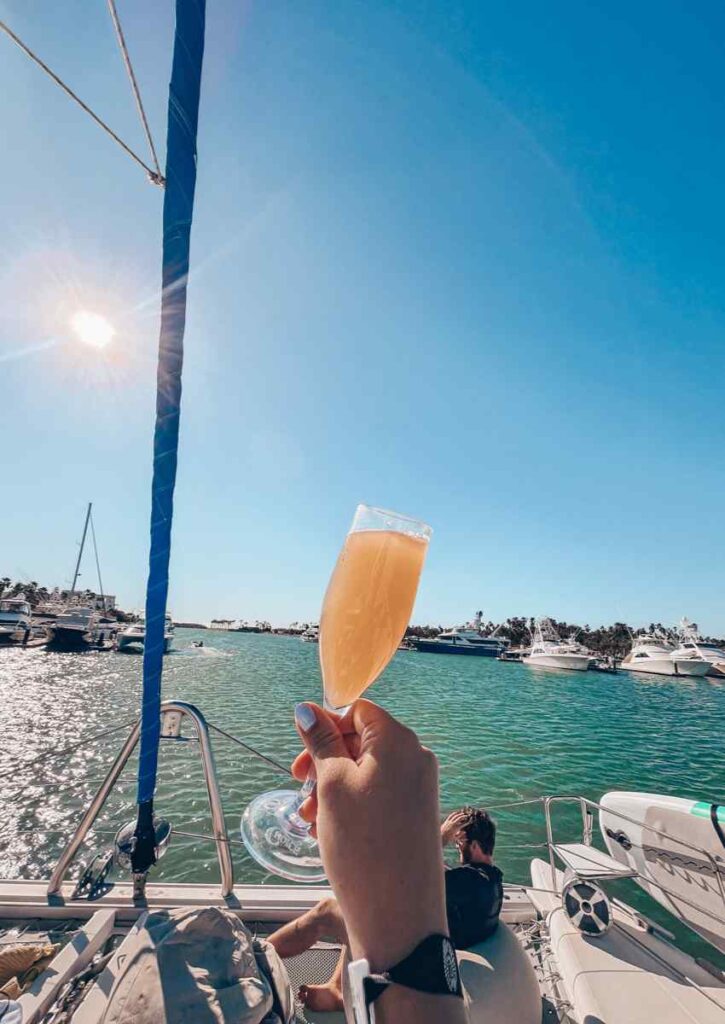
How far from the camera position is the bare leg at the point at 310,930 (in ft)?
8.91

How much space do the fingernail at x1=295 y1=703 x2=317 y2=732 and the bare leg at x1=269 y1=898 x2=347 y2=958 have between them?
8.64 feet

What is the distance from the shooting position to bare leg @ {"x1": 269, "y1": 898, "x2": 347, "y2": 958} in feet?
8.91

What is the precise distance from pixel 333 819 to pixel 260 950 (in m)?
1.04

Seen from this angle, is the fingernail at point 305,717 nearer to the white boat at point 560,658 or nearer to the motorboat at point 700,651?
the white boat at point 560,658

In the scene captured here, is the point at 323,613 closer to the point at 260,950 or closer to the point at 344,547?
the point at 344,547

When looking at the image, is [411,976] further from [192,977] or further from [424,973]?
[192,977]

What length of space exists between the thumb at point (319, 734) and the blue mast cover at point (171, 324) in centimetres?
133

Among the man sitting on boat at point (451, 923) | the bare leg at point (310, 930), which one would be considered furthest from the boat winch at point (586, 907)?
the bare leg at point (310, 930)

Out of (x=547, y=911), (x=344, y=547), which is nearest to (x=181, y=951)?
(x=344, y=547)

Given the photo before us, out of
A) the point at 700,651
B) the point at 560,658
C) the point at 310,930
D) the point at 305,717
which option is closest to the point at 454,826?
the point at 310,930

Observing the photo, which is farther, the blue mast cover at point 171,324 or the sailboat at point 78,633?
the sailboat at point 78,633

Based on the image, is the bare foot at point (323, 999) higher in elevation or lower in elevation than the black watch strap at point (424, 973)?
lower

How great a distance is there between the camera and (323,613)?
1.43m

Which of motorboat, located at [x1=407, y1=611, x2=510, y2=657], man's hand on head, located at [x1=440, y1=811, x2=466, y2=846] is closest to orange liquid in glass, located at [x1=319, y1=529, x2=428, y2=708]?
man's hand on head, located at [x1=440, y1=811, x2=466, y2=846]
